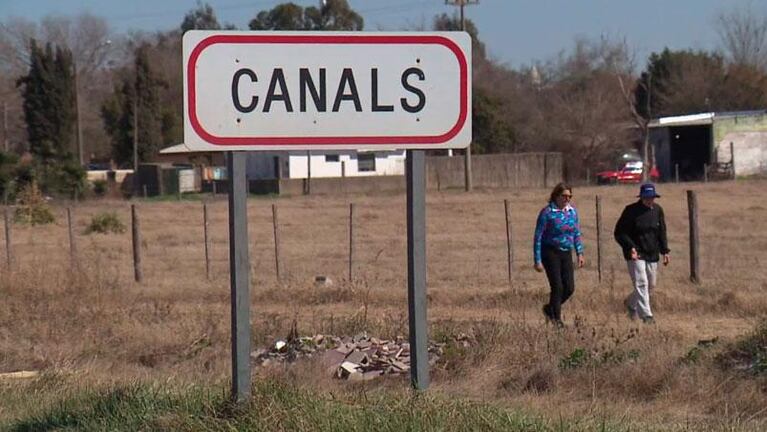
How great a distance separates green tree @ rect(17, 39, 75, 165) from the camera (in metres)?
63.4

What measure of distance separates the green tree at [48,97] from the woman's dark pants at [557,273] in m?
52.9

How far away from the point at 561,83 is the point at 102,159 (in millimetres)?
34609

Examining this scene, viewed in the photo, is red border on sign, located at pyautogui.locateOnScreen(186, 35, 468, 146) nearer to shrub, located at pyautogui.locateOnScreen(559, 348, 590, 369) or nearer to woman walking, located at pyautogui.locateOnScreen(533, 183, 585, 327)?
shrub, located at pyautogui.locateOnScreen(559, 348, 590, 369)

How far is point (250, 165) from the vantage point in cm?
6838

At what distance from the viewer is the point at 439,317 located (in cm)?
1462

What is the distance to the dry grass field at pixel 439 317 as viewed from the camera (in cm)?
871

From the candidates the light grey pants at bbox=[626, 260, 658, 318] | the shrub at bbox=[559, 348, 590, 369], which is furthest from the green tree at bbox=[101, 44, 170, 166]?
the shrub at bbox=[559, 348, 590, 369]

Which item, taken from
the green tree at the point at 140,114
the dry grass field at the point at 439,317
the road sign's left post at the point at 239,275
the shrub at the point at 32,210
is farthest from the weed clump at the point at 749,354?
the green tree at the point at 140,114

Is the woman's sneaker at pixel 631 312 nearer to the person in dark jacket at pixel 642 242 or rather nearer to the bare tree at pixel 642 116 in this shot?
the person in dark jacket at pixel 642 242

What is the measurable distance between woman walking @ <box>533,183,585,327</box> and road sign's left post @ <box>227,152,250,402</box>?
7.38 meters

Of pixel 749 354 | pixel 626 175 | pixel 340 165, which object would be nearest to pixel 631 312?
pixel 749 354

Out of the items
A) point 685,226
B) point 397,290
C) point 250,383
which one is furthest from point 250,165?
point 250,383

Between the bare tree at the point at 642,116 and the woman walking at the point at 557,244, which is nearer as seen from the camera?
the woman walking at the point at 557,244

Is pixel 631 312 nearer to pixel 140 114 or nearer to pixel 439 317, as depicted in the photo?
pixel 439 317
